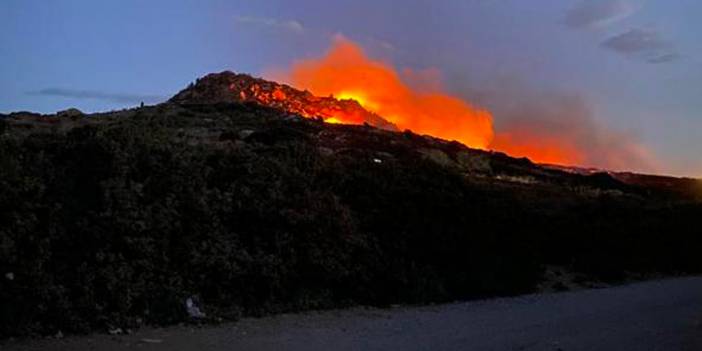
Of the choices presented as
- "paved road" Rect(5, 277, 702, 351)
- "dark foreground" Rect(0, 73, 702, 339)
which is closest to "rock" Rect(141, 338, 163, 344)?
"paved road" Rect(5, 277, 702, 351)

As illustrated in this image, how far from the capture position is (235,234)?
545 inches

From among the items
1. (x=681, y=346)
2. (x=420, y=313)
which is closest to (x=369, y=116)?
(x=420, y=313)

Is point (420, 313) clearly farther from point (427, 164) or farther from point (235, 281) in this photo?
point (427, 164)

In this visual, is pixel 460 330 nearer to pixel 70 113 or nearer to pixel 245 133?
pixel 245 133

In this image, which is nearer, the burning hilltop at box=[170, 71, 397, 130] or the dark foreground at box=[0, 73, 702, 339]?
the dark foreground at box=[0, 73, 702, 339]

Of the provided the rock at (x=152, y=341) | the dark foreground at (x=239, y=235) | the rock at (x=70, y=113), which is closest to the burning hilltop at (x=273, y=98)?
the rock at (x=70, y=113)

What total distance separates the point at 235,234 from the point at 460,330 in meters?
4.16

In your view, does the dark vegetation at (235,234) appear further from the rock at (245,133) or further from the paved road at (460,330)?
the rock at (245,133)

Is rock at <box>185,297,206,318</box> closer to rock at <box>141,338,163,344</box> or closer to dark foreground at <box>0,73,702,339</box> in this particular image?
dark foreground at <box>0,73,702,339</box>

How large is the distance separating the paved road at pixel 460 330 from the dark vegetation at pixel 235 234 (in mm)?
620

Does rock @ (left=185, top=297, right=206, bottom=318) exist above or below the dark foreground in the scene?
below

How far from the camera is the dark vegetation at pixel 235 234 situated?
1157 centimetres

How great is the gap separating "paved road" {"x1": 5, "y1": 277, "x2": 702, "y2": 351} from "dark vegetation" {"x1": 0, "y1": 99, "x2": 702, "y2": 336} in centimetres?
62

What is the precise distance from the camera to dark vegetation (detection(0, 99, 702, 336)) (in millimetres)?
11570
